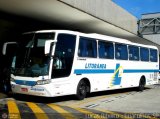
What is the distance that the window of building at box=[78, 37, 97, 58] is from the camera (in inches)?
579

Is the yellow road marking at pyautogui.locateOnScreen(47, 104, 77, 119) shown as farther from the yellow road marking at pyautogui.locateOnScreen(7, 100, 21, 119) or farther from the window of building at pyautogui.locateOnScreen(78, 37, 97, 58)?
the window of building at pyautogui.locateOnScreen(78, 37, 97, 58)

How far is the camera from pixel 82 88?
14.8m

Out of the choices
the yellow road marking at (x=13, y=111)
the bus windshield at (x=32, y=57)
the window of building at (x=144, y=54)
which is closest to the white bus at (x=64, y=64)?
the bus windshield at (x=32, y=57)

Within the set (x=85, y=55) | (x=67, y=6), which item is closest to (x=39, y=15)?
(x=67, y=6)

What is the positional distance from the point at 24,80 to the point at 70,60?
1.96m

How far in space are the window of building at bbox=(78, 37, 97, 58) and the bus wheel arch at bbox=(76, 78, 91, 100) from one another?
1.09 meters

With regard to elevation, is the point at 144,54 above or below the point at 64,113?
above

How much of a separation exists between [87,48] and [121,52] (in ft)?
11.6

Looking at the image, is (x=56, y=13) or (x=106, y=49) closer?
(x=106, y=49)

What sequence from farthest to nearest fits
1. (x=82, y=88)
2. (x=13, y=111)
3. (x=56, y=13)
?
(x=56, y=13) < (x=82, y=88) < (x=13, y=111)

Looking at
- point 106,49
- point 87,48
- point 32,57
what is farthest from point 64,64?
point 106,49

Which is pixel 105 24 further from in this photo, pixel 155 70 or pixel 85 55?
pixel 85 55

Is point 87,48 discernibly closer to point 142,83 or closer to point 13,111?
point 13,111

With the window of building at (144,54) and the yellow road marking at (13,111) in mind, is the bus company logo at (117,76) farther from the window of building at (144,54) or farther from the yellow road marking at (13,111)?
the yellow road marking at (13,111)
